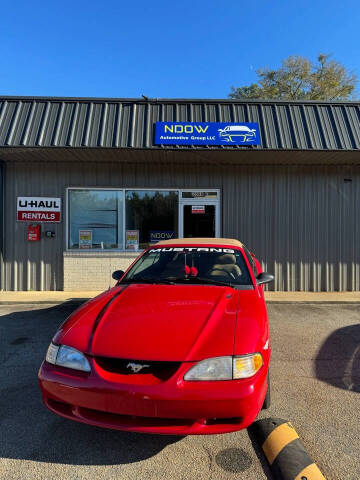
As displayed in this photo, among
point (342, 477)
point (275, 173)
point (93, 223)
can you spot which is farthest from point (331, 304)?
point (93, 223)

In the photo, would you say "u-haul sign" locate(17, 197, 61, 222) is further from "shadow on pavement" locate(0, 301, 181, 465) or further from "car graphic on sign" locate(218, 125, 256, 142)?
"shadow on pavement" locate(0, 301, 181, 465)

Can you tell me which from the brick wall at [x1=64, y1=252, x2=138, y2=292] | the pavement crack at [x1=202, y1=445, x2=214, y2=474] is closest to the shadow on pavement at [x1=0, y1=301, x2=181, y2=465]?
the pavement crack at [x1=202, y1=445, x2=214, y2=474]

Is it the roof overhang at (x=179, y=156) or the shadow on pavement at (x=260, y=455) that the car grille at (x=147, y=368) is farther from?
the roof overhang at (x=179, y=156)

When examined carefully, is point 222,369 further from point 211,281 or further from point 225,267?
point 225,267

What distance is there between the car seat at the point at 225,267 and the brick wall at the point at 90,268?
497 centimetres

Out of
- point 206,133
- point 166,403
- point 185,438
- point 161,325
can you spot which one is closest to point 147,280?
point 161,325

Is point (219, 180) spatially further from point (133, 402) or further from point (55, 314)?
point (133, 402)

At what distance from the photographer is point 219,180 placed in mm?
8719

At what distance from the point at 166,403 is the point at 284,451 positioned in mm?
1053

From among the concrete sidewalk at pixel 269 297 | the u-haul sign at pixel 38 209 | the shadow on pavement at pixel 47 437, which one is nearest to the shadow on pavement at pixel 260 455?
the shadow on pavement at pixel 47 437

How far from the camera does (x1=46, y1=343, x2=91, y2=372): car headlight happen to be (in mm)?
2291

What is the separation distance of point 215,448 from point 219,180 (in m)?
7.14

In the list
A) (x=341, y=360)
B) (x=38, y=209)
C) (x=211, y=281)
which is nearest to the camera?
(x=211, y=281)

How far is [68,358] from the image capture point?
2373mm
